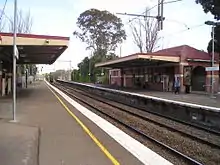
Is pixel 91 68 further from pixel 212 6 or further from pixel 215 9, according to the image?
pixel 215 9

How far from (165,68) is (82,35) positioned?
141 feet

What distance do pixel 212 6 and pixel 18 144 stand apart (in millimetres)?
37386

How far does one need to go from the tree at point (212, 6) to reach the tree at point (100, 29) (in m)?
44.4

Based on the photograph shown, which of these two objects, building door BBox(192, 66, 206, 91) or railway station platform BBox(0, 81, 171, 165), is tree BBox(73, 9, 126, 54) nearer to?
building door BBox(192, 66, 206, 91)

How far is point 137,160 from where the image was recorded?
9531 mm

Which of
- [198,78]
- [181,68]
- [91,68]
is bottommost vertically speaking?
[198,78]

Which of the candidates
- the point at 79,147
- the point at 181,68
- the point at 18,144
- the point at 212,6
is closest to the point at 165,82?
the point at 181,68

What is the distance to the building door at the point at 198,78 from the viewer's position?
47197 mm

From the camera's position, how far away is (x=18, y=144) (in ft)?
34.9

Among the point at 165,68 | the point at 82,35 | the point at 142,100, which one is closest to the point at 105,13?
the point at 82,35

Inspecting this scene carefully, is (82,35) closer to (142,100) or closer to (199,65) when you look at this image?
(199,65)

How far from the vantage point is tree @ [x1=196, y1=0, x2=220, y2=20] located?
141 ft

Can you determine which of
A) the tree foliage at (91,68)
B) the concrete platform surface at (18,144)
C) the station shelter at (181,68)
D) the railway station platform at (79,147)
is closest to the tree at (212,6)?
the station shelter at (181,68)

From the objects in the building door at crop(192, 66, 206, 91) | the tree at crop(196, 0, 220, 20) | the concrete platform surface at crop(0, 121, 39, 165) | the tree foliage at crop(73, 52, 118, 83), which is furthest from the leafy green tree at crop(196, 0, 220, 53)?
the tree foliage at crop(73, 52, 118, 83)
